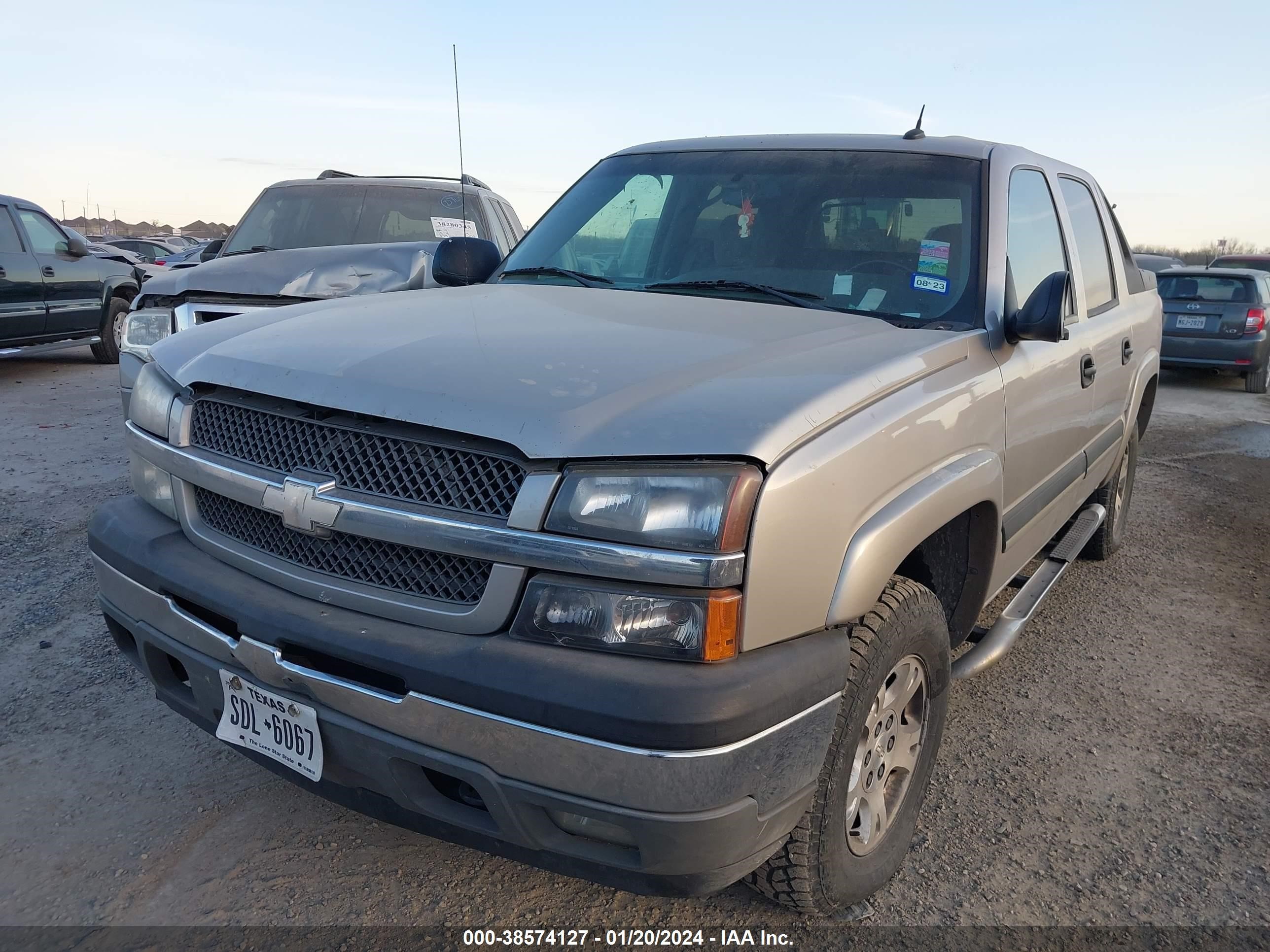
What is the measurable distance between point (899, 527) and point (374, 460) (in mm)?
1099

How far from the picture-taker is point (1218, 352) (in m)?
12.3

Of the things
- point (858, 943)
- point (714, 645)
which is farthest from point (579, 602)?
point (858, 943)

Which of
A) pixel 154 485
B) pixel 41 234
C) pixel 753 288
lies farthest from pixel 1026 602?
pixel 41 234

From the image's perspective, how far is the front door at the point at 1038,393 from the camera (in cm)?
287

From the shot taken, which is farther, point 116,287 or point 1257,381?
point 1257,381

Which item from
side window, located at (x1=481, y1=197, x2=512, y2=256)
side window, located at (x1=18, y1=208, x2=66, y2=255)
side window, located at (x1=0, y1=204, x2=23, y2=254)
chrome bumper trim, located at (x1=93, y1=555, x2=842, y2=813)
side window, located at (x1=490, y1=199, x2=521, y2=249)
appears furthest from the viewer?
side window, located at (x1=18, y1=208, x2=66, y2=255)

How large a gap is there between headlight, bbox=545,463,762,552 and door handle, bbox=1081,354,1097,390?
2220 millimetres

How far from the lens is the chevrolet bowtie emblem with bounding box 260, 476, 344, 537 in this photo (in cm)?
200

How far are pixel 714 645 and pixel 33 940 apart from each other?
5.51 feet

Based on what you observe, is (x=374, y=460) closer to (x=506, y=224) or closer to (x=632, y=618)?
(x=632, y=618)

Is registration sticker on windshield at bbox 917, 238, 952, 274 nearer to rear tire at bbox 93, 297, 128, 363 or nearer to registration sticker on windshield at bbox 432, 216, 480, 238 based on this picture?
registration sticker on windshield at bbox 432, 216, 480, 238

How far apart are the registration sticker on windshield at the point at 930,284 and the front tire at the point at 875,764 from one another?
0.96 metres

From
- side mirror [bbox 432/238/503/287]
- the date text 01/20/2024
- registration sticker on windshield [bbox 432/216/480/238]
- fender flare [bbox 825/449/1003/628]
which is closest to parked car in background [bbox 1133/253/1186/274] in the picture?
registration sticker on windshield [bbox 432/216/480/238]

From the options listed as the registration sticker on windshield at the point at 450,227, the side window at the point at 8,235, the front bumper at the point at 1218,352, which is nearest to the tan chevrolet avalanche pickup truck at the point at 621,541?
the registration sticker on windshield at the point at 450,227
